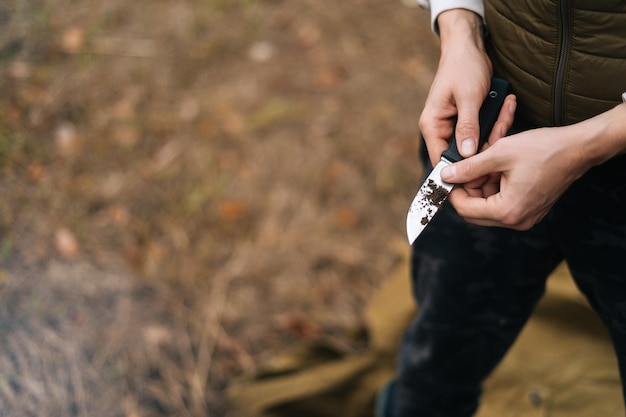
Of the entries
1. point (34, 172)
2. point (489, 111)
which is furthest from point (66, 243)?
point (489, 111)

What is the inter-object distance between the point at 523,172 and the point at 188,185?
1658 mm

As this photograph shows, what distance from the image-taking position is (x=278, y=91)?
8.80ft

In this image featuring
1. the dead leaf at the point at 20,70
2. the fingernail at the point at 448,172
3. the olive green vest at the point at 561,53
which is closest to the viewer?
the olive green vest at the point at 561,53

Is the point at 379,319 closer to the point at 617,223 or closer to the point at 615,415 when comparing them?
the point at 615,415

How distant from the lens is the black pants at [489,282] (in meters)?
1.05

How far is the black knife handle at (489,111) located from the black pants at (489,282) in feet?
0.61

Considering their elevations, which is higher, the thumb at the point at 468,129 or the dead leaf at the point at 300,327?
the thumb at the point at 468,129

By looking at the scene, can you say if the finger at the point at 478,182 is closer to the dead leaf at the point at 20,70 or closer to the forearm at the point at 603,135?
the forearm at the point at 603,135

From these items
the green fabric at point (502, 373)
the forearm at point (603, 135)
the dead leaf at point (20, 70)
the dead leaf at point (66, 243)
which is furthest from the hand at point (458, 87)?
the dead leaf at point (20, 70)

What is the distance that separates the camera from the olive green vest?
91cm

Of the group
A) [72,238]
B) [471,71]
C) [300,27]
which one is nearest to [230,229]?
[72,238]

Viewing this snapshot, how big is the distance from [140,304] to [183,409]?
404 millimetres

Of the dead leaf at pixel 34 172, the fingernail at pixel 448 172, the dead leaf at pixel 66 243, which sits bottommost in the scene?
the dead leaf at pixel 66 243

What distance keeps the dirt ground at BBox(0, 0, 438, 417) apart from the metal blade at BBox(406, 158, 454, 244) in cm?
113
